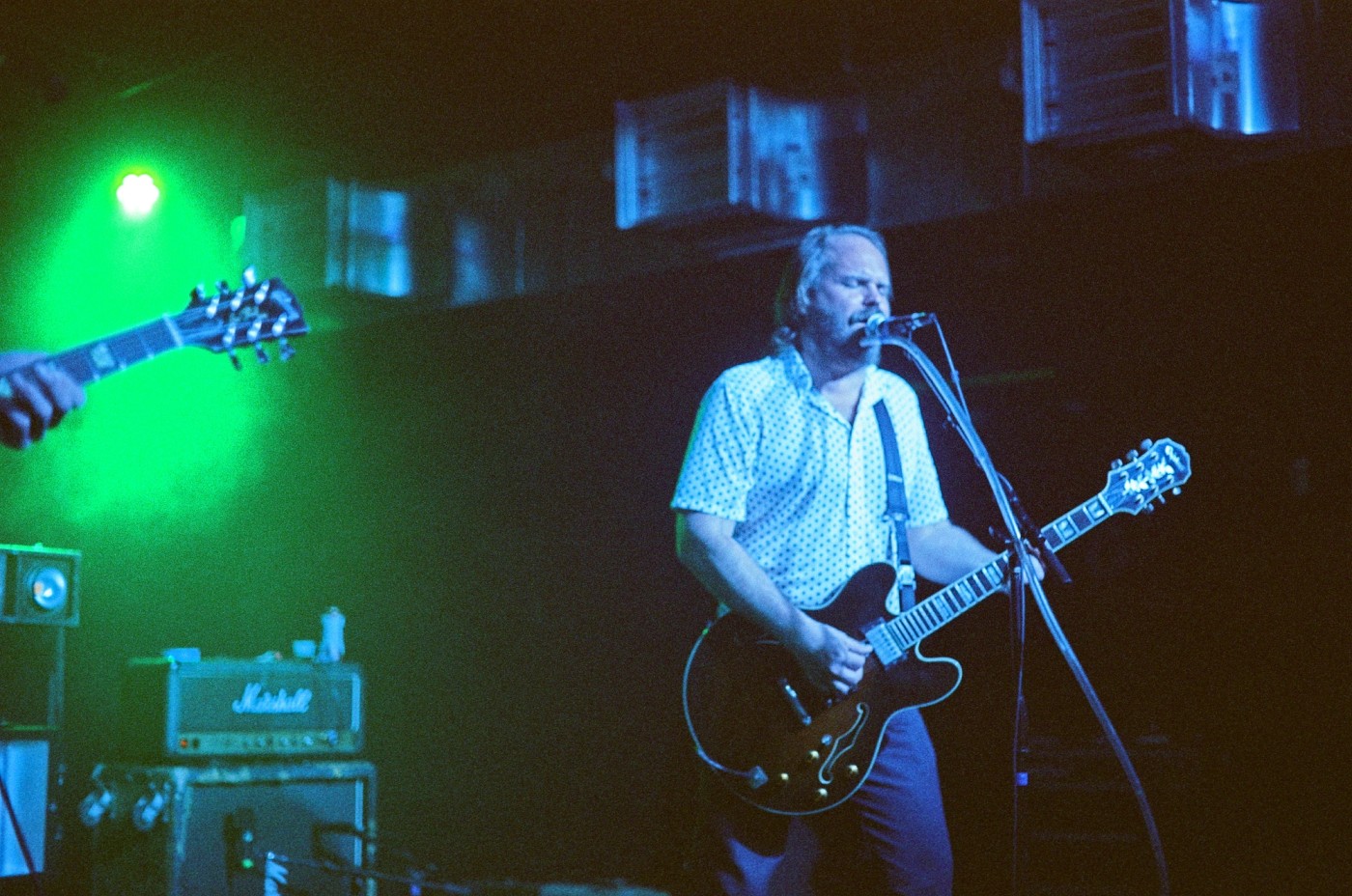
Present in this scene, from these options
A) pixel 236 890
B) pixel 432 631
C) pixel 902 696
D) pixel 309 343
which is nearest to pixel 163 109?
pixel 309 343

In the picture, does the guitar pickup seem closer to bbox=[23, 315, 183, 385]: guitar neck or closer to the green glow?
bbox=[23, 315, 183, 385]: guitar neck

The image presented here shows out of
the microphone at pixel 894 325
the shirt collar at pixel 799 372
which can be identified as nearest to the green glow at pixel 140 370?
the shirt collar at pixel 799 372

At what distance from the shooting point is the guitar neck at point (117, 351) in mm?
3562

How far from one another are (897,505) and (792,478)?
293 millimetres

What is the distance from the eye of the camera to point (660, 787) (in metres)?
5.65

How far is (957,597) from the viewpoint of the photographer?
3445 mm

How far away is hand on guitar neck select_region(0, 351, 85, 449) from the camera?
3.31 m

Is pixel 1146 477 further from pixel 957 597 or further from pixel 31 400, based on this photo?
pixel 31 400

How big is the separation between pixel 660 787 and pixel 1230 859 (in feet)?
7.19

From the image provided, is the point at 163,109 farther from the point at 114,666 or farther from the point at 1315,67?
the point at 1315,67

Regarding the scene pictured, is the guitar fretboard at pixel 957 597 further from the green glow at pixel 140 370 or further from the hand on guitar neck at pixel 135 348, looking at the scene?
the green glow at pixel 140 370

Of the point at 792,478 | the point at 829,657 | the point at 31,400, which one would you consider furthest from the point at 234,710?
the point at 829,657

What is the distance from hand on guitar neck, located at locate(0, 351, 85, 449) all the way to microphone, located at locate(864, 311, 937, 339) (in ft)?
6.13

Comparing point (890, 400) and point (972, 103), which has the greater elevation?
point (972, 103)
